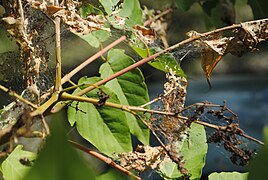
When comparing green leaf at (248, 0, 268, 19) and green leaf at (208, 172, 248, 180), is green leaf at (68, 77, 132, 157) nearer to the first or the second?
green leaf at (208, 172, 248, 180)

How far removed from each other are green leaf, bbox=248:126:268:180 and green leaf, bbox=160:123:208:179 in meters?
0.48

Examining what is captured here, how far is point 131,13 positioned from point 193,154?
283mm

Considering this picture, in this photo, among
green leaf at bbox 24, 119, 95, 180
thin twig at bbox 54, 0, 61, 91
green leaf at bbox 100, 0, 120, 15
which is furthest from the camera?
green leaf at bbox 100, 0, 120, 15

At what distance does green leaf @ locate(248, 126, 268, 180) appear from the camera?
261 millimetres

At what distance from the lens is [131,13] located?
953 millimetres

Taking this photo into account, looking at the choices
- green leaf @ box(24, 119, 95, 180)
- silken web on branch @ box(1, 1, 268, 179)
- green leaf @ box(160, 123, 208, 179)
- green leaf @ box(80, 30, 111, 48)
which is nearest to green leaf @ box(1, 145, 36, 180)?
silken web on branch @ box(1, 1, 268, 179)

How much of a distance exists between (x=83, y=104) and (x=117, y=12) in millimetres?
149

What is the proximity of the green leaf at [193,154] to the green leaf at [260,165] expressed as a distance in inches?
18.9

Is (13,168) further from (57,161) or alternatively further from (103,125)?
(57,161)

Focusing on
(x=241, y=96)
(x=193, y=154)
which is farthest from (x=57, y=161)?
(x=241, y=96)

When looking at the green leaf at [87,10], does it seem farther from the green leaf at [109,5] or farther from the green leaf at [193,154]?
the green leaf at [193,154]

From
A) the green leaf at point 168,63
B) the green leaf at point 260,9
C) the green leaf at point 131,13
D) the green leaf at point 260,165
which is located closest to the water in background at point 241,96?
the green leaf at point 260,9

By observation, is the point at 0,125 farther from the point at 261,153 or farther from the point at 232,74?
the point at 232,74

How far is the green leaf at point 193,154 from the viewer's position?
0.75 meters
